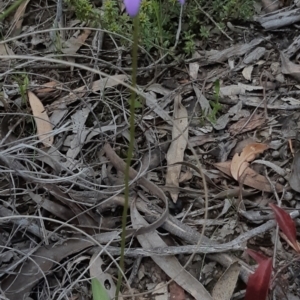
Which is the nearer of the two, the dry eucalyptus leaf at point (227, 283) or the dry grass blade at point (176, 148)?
the dry eucalyptus leaf at point (227, 283)

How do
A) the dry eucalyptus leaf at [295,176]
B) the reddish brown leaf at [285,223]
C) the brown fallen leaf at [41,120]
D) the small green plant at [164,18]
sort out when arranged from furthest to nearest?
the small green plant at [164,18] → the brown fallen leaf at [41,120] → the dry eucalyptus leaf at [295,176] → the reddish brown leaf at [285,223]

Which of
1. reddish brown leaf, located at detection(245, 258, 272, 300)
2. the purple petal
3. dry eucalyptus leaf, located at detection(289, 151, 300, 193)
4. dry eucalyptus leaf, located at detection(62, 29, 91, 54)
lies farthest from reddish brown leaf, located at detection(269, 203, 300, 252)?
dry eucalyptus leaf, located at detection(62, 29, 91, 54)

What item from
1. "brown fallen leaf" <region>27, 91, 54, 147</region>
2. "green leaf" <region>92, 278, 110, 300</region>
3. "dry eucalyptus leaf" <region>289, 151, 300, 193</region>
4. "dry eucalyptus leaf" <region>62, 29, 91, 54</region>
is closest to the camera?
"green leaf" <region>92, 278, 110, 300</region>

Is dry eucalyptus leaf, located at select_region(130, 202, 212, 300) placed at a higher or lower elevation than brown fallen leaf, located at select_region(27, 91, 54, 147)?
lower

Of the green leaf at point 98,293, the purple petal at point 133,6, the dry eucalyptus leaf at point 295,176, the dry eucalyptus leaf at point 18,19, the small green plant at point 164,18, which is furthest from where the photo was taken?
the dry eucalyptus leaf at point 18,19

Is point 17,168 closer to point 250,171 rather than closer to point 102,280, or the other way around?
point 102,280

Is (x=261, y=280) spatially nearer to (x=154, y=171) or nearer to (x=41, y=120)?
(x=154, y=171)

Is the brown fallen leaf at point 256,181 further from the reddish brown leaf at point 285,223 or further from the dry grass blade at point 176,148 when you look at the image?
the reddish brown leaf at point 285,223

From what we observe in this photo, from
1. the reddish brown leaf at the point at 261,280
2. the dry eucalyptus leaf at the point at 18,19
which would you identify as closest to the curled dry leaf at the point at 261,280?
the reddish brown leaf at the point at 261,280

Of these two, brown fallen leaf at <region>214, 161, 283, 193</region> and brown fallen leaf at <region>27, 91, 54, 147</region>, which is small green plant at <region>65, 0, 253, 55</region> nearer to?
brown fallen leaf at <region>27, 91, 54, 147</region>
